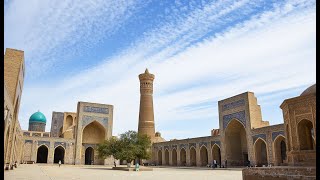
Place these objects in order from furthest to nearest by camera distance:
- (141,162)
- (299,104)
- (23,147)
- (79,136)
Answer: (141,162) < (79,136) < (23,147) < (299,104)

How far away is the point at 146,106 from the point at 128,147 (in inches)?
575

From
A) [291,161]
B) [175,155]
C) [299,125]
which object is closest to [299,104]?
[299,125]

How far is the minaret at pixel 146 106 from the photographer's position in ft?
117

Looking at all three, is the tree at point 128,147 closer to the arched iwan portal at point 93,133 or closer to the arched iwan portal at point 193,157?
the arched iwan portal at point 193,157

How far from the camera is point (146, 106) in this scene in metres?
36.4

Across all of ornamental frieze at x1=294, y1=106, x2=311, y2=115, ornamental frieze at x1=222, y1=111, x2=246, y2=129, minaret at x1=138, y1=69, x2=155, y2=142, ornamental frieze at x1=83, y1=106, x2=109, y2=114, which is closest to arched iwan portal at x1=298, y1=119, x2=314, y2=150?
A: ornamental frieze at x1=294, y1=106, x2=311, y2=115

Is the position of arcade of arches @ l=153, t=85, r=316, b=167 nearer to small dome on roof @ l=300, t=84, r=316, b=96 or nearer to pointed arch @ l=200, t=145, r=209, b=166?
pointed arch @ l=200, t=145, r=209, b=166

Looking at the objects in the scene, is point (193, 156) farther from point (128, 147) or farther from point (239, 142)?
point (128, 147)

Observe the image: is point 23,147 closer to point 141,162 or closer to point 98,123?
point 98,123

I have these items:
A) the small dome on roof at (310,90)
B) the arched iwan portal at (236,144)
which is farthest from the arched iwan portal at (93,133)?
the small dome on roof at (310,90)

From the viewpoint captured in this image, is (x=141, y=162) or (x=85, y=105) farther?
(x=141, y=162)

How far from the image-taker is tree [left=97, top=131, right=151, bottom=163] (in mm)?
21484
